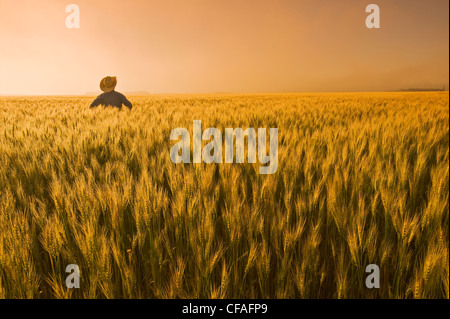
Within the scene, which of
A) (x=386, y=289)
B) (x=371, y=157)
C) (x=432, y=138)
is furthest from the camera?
(x=432, y=138)

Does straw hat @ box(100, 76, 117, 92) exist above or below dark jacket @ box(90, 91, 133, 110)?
above

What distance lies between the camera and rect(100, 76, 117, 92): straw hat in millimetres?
6466

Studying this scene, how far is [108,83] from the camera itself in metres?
6.46

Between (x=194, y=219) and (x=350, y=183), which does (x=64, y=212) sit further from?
(x=350, y=183)
